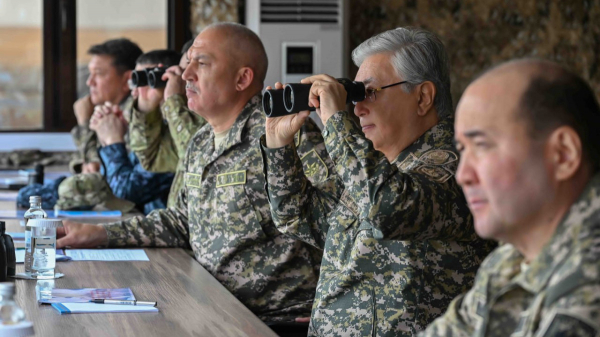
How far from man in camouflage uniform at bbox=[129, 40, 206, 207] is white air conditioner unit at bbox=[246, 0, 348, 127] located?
4.06 ft

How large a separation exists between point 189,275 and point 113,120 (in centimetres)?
172

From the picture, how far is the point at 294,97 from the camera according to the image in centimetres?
194

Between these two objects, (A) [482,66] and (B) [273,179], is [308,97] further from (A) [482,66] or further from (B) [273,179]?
(A) [482,66]

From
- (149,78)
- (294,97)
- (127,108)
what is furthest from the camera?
(127,108)

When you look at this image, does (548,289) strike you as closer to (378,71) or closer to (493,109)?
(493,109)

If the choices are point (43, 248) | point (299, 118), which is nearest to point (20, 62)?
point (43, 248)

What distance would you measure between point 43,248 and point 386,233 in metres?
1.00

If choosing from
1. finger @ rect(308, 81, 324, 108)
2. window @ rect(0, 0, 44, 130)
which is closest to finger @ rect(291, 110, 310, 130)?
finger @ rect(308, 81, 324, 108)

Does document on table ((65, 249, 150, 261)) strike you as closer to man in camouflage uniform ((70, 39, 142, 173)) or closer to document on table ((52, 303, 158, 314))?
document on table ((52, 303, 158, 314))

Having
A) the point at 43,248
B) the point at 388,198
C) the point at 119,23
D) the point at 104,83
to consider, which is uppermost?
the point at 119,23

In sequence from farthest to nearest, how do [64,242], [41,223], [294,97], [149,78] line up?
[149,78] → [64,242] → [41,223] → [294,97]

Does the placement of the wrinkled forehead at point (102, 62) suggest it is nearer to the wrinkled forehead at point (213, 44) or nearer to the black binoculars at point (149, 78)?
the black binoculars at point (149, 78)

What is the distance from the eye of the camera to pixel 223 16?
197 inches

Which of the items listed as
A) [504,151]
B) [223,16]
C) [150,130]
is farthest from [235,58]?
[223,16]
